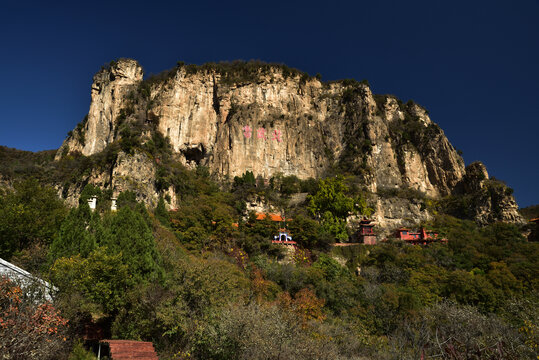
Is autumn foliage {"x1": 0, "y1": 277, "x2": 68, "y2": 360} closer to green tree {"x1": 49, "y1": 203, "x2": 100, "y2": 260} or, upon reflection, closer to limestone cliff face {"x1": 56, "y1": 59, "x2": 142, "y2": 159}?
green tree {"x1": 49, "y1": 203, "x2": 100, "y2": 260}

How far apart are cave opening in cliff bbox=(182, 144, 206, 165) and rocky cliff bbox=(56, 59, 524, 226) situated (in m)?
0.17

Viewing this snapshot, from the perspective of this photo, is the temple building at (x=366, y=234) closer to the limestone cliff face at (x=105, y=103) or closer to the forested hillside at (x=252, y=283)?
the forested hillside at (x=252, y=283)

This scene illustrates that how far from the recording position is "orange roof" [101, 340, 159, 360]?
10.2 m

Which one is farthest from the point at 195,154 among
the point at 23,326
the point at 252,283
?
the point at 23,326

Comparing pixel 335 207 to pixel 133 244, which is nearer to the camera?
pixel 133 244

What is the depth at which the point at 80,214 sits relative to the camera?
19297 millimetres

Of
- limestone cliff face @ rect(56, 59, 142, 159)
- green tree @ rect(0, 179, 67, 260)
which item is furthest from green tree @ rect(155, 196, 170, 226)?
limestone cliff face @ rect(56, 59, 142, 159)

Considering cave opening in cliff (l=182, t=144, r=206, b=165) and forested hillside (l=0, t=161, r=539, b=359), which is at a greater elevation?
cave opening in cliff (l=182, t=144, r=206, b=165)

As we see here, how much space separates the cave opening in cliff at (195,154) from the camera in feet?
183

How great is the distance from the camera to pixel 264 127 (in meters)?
56.2

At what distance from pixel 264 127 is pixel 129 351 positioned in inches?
1893

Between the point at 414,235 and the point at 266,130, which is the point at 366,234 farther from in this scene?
the point at 266,130

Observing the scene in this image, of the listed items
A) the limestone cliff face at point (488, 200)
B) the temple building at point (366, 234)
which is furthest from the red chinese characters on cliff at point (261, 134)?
the limestone cliff face at point (488, 200)

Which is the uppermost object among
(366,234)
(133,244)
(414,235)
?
(414,235)
